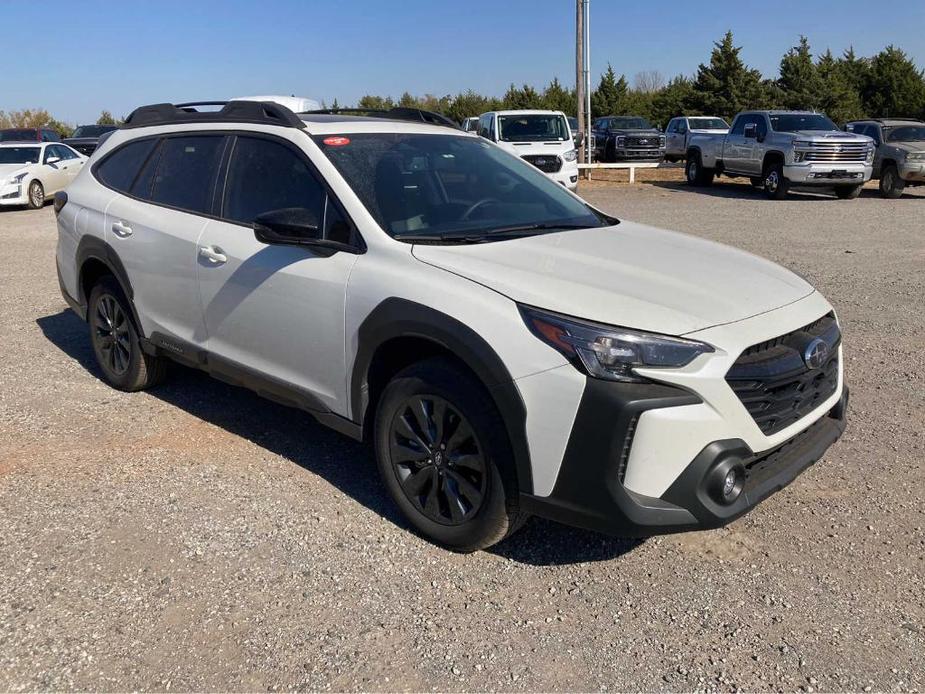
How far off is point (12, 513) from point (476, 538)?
224 centimetres

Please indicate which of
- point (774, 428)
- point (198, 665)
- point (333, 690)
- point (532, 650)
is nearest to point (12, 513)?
point (198, 665)

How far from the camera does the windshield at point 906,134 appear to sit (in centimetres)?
1928

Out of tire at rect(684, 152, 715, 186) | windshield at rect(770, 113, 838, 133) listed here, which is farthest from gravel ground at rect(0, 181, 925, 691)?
tire at rect(684, 152, 715, 186)

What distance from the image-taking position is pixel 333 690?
8.94ft

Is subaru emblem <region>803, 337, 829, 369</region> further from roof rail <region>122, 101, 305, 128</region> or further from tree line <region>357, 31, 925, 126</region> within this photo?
tree line <region>357, 31, 925, 126</region>

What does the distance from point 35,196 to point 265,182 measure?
16.7 metres

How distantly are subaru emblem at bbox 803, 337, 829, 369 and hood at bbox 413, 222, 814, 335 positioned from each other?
21cm

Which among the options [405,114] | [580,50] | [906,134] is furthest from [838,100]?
[405,114]

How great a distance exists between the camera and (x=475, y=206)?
4.18m

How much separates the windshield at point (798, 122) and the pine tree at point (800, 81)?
2697 centimetres

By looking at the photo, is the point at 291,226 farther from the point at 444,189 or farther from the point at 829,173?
the point at 829,173

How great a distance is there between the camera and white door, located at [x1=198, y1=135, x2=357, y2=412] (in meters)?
3.80

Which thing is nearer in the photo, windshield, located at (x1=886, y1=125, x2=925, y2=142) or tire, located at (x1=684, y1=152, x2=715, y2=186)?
windshield, located at (x1=886, y1=125, x2=925, y2=142)

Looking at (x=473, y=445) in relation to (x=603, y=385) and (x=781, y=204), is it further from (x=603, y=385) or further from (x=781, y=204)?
(x=781, y=204)
